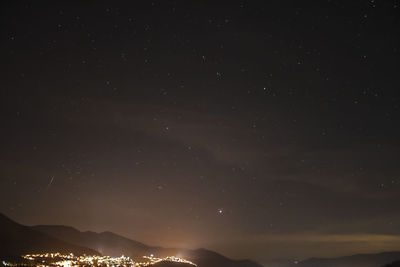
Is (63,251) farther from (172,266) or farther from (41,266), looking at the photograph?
(41,266)

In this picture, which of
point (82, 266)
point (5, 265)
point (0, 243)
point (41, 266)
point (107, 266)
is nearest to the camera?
point (5, 265)

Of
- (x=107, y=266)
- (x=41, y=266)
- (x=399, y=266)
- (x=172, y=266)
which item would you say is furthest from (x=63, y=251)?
(x=399, y=266)

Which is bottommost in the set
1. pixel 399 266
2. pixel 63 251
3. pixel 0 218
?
pixel 399 266

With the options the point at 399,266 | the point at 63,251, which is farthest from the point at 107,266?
the point at 399,266

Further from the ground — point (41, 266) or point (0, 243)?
point (0, 243)

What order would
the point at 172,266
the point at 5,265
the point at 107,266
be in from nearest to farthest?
the point at 5,265 < the point at 107,266 < the point at 172,266

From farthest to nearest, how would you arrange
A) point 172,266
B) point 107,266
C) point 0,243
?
point 172,266 → point 0,243 → point 107,266

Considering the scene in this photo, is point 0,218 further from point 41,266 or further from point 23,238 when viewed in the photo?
point 41,266

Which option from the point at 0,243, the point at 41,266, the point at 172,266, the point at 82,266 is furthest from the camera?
the point at 172,266

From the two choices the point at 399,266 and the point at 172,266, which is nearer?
the point at 399,266
